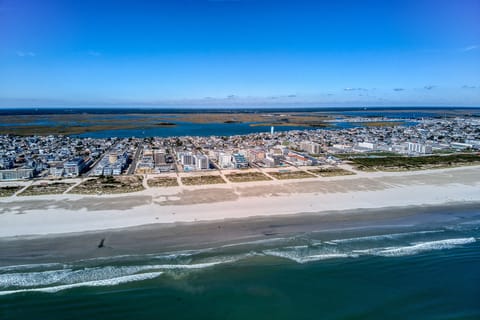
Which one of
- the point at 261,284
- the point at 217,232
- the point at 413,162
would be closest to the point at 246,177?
the point at 217,232

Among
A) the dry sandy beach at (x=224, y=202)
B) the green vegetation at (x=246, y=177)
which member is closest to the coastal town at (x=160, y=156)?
the green vegetation at (x=246, y=177)

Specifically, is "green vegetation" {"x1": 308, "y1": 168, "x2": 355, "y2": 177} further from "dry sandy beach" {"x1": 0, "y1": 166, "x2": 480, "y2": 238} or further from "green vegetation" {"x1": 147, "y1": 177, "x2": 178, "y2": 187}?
"green vegetation" {"x1": 147, "y1": 177, "x2": 178, "y2": 187}

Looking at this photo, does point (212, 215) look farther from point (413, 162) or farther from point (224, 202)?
point (413, 162)

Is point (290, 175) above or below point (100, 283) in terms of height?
above

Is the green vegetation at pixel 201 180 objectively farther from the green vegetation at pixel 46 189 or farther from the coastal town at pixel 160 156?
the green vegetation at pixel 46 189

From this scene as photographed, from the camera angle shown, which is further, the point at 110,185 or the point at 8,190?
the point at 110,185

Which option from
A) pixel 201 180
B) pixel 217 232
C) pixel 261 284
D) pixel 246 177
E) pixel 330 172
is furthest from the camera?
pixel 330 172

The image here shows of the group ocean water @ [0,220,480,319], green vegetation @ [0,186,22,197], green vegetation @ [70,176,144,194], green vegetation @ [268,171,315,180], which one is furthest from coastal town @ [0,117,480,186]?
ocean water @ [0,220,480,319]
